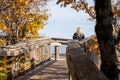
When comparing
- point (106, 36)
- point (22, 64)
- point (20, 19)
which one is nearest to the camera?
point (106, 36)

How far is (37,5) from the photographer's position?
3189 cm

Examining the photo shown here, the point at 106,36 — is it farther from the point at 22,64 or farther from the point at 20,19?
the point at 20,19

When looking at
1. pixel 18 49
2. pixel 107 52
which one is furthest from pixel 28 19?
pixel 107 52

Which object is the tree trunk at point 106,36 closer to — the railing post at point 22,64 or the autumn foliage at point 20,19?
the railing post at point 22,64

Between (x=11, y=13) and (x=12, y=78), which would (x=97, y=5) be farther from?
(x=11, y=13)

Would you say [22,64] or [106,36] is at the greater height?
[106,36]

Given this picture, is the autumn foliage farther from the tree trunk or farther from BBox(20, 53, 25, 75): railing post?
the tree trunk

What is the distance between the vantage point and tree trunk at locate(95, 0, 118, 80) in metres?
6.45

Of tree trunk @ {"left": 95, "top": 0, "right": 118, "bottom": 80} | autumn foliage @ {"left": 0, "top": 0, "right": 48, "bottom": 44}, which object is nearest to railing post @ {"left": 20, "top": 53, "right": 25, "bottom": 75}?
tree trunk @ {"left": 95, "top": 0, "right": 118, "bottom": 80}

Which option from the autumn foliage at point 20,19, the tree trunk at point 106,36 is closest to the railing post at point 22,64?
the tree trunk at point 106,36

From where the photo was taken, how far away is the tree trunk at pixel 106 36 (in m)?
6.45

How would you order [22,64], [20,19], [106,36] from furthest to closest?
[20,19], [22,64], [106,36]

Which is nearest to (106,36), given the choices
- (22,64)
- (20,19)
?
(22,64)

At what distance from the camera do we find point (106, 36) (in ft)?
21.7
